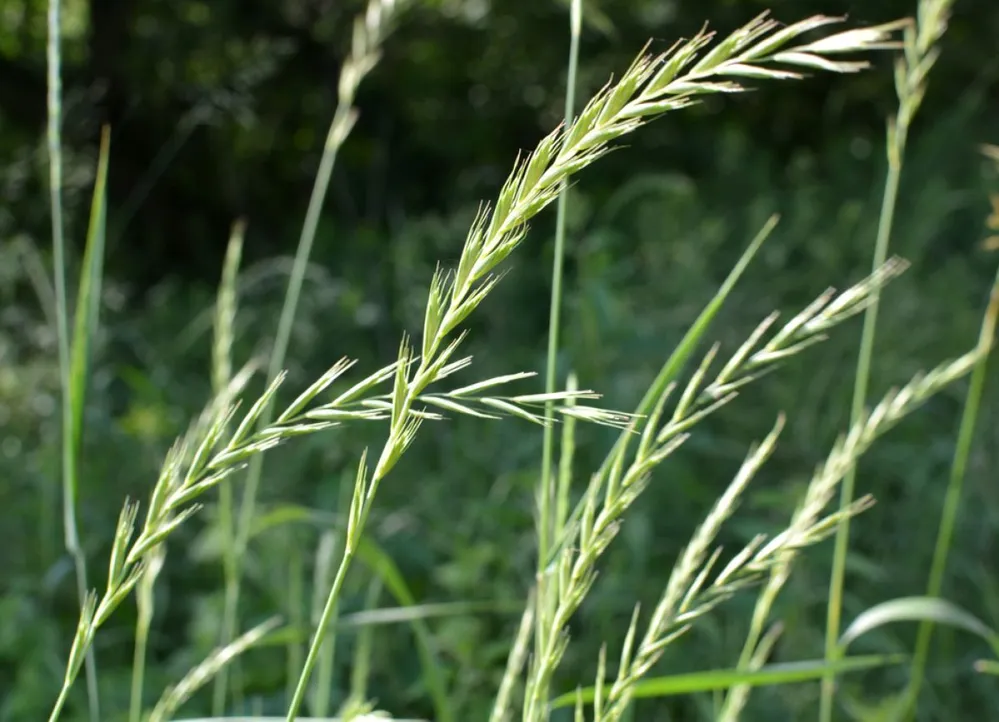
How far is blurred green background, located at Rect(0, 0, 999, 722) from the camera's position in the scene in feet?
6.44

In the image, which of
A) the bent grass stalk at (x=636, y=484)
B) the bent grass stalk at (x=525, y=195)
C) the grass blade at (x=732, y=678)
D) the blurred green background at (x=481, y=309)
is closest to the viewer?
the bent grass stalk at (x=525, y=195)

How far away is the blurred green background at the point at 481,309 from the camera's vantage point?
77.3 inches

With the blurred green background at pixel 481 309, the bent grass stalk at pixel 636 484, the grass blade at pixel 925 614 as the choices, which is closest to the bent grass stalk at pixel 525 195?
the bent grass stalk at pixel 636 484

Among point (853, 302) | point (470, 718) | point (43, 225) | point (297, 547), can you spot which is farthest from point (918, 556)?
point (43, 225)

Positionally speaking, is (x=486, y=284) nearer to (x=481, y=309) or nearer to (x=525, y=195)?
(x=525, y=195)

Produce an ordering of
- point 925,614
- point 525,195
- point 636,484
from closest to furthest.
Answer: point 525,195
point 636,484
point 925,614

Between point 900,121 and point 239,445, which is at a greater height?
point 900,121

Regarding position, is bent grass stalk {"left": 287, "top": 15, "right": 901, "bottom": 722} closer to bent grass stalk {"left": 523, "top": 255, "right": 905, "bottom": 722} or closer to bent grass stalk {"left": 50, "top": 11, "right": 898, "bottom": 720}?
bent grass stalk {"left": 50, "top": 11, "right": 898, "bottom": 720}

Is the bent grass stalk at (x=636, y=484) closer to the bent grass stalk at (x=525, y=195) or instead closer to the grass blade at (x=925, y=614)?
the bent grass stalk at (x=525, y=195)

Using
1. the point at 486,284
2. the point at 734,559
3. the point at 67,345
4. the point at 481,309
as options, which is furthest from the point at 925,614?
the point at 481,309

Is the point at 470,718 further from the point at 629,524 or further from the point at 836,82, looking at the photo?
the point at 836,82

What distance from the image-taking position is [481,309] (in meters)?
Result: 3.31

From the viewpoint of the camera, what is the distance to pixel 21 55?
4.60 metres

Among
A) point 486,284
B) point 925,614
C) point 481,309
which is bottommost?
point 481,309
